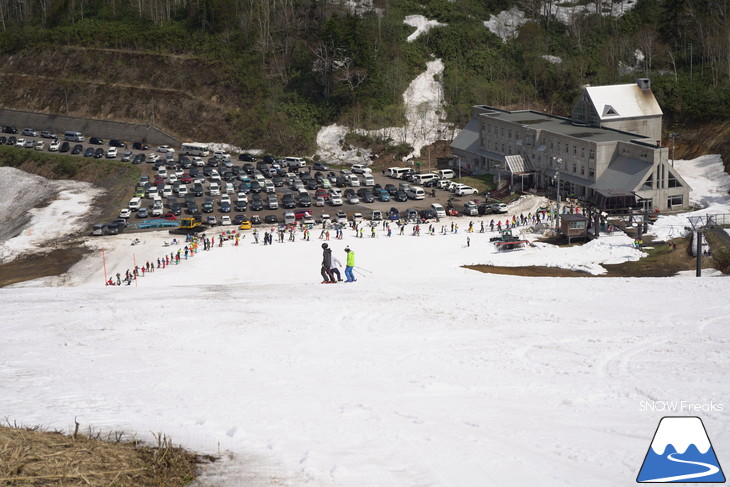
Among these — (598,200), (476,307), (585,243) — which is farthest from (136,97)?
(476,307)

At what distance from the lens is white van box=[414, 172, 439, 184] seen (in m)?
71.7

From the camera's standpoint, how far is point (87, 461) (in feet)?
39.5

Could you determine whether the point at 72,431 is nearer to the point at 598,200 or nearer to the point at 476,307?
the point at 476,307

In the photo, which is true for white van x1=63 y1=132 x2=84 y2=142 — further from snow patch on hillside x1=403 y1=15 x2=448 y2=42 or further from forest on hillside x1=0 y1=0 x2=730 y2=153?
snow patch on hillside x1=403 y1=15 x2=448 y2=42

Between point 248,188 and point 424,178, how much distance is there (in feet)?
46.8

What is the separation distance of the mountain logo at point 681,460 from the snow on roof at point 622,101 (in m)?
60.3

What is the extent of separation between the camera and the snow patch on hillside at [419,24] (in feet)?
304

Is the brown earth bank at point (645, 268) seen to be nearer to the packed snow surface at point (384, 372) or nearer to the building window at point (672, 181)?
the packed snow surface at point (384, 372)

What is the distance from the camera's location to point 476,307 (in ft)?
80.4

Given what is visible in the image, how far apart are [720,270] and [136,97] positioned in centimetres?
6961

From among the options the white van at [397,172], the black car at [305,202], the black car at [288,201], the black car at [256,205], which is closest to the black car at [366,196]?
the black car at [305,202]

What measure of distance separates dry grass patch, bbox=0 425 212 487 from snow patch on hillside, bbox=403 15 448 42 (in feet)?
272

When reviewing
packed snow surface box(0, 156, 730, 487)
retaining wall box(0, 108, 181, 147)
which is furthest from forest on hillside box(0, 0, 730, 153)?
packed snow surface box(0, 156, 730, 487)

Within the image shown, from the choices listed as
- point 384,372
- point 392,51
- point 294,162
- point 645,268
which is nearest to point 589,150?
point 645,268
